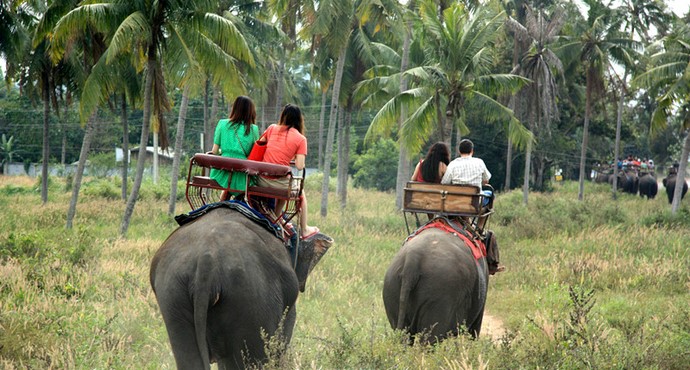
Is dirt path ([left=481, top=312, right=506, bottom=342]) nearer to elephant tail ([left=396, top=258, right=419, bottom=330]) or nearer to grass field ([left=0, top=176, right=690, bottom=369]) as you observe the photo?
grass field ([left=0, top=176, right=690, bottom=369])

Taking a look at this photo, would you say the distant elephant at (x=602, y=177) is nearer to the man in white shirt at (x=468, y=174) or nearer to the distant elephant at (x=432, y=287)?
the man in white shirt at (x=468, y=174)

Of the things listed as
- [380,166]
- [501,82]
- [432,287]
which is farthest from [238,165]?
[380,166]

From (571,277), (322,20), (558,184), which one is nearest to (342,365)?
(571,277)

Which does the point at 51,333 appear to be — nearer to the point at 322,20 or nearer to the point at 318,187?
the point at 322,20

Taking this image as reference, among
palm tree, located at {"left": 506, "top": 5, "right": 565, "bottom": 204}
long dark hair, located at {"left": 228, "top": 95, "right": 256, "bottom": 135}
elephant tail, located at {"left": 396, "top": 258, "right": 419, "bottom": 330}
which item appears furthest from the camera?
palm tree, located at {"left": 506, "top": 5, "right": 565, "bottom": 204}

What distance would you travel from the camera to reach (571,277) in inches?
534

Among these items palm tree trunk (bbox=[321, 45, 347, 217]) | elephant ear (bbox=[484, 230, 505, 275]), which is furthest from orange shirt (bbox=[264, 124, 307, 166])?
palm tree trunk (bbox=[321, 45, 347, 217])

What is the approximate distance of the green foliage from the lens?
53.4 metres

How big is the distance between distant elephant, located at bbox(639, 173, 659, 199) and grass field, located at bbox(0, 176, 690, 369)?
17543 millimetres

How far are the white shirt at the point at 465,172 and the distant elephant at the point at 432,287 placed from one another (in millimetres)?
1228

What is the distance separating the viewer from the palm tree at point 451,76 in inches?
810

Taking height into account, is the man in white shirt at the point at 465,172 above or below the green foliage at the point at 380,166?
above

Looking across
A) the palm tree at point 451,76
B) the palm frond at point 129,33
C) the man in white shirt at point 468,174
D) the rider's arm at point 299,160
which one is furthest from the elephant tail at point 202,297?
the palm tree at point 451,76

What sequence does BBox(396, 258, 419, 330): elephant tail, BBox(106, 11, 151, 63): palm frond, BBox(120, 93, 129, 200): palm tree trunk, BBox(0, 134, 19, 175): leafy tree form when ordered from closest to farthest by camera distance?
1. BBox(396, 258, 419, 330): elephant tail
2. BBox(106, 11, 151, 63): palm frond
3. BBox(120, 93, 129, 200): palm tree trunk
4. BBox(0, 134, 19, 175): leafy tree
